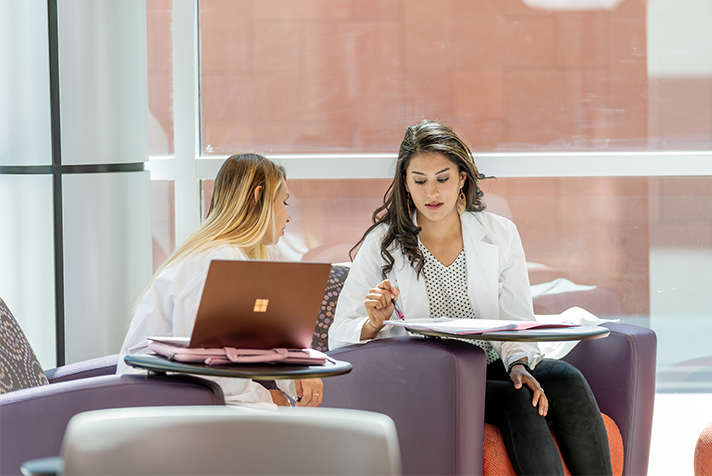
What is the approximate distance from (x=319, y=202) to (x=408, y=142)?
109 cm

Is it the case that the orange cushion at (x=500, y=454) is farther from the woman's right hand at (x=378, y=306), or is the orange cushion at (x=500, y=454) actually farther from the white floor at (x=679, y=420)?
the white floor at (x=679, y=420)

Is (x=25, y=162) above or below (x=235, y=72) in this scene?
below

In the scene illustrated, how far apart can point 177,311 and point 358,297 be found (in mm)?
784

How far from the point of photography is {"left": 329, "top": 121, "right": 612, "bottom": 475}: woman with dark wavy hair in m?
2.37

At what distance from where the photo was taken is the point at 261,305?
1.64m

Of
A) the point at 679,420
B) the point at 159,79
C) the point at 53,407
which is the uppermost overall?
the point at 159,79

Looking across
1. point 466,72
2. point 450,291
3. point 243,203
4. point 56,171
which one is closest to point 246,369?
point 243,203

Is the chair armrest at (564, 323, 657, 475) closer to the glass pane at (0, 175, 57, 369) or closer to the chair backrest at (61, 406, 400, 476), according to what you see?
the chair backrest at (61, 406, 400, 476)

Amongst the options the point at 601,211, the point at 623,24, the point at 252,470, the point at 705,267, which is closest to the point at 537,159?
the point at 601,211

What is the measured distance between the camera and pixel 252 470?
1.08 m

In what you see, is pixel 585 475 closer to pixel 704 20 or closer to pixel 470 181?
pixel 470 181

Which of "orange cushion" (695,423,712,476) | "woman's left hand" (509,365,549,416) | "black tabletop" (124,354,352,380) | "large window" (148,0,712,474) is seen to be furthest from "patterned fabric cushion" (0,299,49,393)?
"orange cushion" (695,423,712,476)

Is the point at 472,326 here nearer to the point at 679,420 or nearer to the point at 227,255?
the point at 227,255

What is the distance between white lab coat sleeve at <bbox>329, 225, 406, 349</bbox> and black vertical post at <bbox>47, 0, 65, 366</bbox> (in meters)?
1.21
